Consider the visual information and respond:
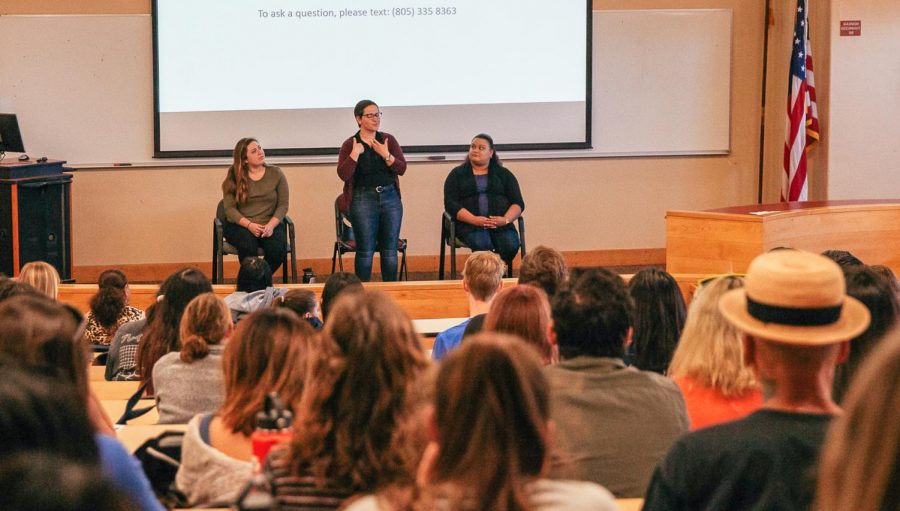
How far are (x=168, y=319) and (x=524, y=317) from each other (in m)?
1.39

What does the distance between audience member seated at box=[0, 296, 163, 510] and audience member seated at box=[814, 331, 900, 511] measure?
2.08 ft

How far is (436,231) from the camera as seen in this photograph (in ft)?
28.9

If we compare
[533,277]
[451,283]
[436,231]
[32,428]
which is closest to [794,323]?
[32,428]

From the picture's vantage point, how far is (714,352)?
2.57 metres

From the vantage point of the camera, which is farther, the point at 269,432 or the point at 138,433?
the point at 138,433

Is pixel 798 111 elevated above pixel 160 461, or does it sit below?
above

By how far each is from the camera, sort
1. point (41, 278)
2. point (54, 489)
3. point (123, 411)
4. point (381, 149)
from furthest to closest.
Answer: point (381, 149) → point (41, 278) → point (123, 411) → point (54, 489)

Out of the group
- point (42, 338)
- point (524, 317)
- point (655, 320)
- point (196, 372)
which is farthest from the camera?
point (655, 320)

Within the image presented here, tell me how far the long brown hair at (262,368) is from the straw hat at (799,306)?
0.99 metres

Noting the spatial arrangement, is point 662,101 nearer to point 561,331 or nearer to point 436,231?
point 436,231

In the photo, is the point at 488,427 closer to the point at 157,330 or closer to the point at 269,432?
the point at 269,432

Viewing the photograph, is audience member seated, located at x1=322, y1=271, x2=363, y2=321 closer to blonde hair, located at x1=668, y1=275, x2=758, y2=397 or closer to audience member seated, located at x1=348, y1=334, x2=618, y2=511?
blonde hair, located at x1=668, y1=275, x2=758, y2=397

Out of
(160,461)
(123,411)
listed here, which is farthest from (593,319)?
(123,411)

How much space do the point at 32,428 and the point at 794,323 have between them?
117 centimetres
